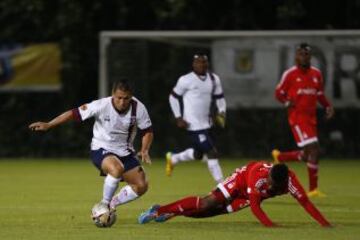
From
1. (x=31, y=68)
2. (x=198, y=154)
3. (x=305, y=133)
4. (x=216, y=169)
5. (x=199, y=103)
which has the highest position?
(x=199, y=103)

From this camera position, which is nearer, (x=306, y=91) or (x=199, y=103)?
(x=306, y=91)

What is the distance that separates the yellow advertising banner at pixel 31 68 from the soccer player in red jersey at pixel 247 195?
14707mm

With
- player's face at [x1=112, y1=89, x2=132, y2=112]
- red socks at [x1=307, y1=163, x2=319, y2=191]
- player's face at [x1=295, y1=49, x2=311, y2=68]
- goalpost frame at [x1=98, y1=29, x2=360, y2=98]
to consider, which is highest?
player's face at [x1=112, y1=89, x2=132, y2=112]

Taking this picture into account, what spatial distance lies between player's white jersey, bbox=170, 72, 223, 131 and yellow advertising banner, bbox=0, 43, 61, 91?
31.0ft

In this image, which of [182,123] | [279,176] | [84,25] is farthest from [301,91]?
[84,25]

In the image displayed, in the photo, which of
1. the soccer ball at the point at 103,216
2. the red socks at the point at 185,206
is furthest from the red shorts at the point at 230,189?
the soccer ball at the point at 103,216

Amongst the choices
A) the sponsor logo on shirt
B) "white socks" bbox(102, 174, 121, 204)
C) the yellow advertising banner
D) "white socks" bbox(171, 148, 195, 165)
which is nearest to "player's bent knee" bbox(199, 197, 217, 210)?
"white socks" bbox(102, 174, 121, 204)

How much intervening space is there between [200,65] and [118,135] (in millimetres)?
4897

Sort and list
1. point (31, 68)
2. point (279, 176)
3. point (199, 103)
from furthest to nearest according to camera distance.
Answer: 1. point (31, 68)
2. point (199, 103)
3. point (279, 176)

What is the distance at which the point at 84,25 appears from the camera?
2852 cm

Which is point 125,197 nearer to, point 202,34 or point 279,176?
point 279,176

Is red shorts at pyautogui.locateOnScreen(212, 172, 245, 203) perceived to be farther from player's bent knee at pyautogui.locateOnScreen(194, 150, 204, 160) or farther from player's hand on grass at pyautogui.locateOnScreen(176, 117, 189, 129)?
player's bent knee at pyautogui.locateOnScreen(194, 150, 204, 160)

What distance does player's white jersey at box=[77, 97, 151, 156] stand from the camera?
12977 millimetres

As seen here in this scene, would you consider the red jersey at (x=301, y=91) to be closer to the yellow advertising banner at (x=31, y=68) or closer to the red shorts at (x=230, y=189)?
the red shorts at (x=230, y=189)
